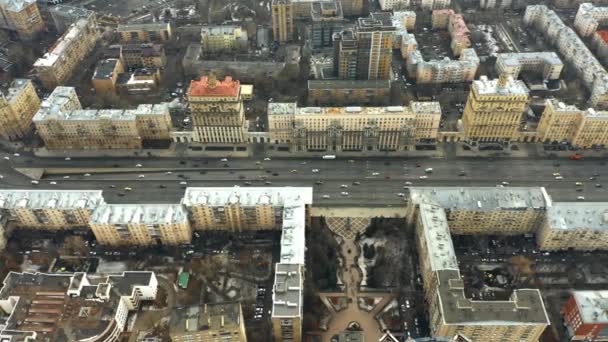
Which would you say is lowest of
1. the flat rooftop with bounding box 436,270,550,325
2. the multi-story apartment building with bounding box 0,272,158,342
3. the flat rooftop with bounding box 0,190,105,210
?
the multi-story apartment building with bounding box 0,272,158,342

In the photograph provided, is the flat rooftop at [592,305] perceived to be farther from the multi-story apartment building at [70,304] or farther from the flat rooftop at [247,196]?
the multi-story apartment building at [70,304]

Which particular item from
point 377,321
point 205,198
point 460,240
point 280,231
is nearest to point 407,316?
point 377,321

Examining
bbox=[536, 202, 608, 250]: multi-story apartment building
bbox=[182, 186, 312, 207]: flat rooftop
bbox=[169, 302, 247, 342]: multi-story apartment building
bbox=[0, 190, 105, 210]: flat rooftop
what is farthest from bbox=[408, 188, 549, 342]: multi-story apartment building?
bbox=[0, 190, 105, 210]: flat rooftop

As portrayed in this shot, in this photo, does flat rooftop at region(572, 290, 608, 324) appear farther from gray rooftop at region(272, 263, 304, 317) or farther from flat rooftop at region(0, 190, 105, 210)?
flat rooftop at region(0, 190, 105, 210)

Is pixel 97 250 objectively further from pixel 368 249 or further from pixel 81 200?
pixel 368 249

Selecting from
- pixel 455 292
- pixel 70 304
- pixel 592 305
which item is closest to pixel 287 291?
pixel 455 292
